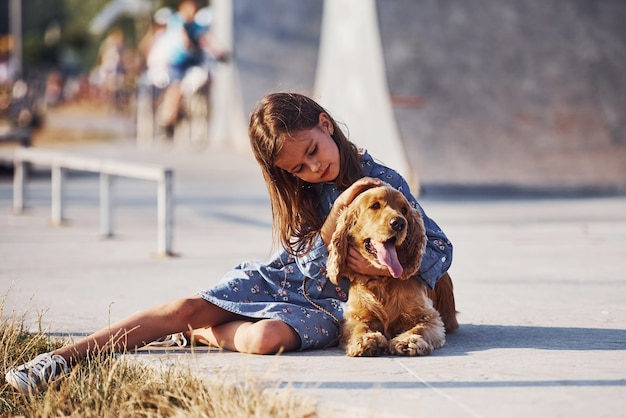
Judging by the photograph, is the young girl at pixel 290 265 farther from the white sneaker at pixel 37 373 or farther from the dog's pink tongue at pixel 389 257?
the dog's pink tongue at pixel 389 257

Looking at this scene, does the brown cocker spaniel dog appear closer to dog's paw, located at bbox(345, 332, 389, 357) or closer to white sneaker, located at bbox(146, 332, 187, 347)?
dog's paw, located at bbox(345, 332, 389, 357)

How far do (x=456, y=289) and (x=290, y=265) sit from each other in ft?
6.29

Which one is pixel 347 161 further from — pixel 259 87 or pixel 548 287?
pixel 259 87

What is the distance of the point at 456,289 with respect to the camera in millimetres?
7000

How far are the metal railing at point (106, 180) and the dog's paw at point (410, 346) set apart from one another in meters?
3.79

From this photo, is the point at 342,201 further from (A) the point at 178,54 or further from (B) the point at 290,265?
(A) the point at 178,54

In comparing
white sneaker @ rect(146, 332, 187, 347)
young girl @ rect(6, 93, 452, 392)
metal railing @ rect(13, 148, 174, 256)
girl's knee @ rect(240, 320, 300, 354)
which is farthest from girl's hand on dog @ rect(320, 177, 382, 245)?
metal railing @ rect(13, 148, 174, 256)

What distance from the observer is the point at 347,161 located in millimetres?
5133

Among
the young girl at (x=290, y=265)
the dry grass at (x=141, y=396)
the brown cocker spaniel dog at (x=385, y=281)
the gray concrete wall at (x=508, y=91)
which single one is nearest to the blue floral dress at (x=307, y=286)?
the young girl at (x=290, y=265)

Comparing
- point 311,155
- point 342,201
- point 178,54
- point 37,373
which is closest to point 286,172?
point 311,155

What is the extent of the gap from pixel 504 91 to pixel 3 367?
875 centimetres

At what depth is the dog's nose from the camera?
4.58 meters

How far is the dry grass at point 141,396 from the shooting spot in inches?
157

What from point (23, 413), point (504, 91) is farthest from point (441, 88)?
point (23, 413)
